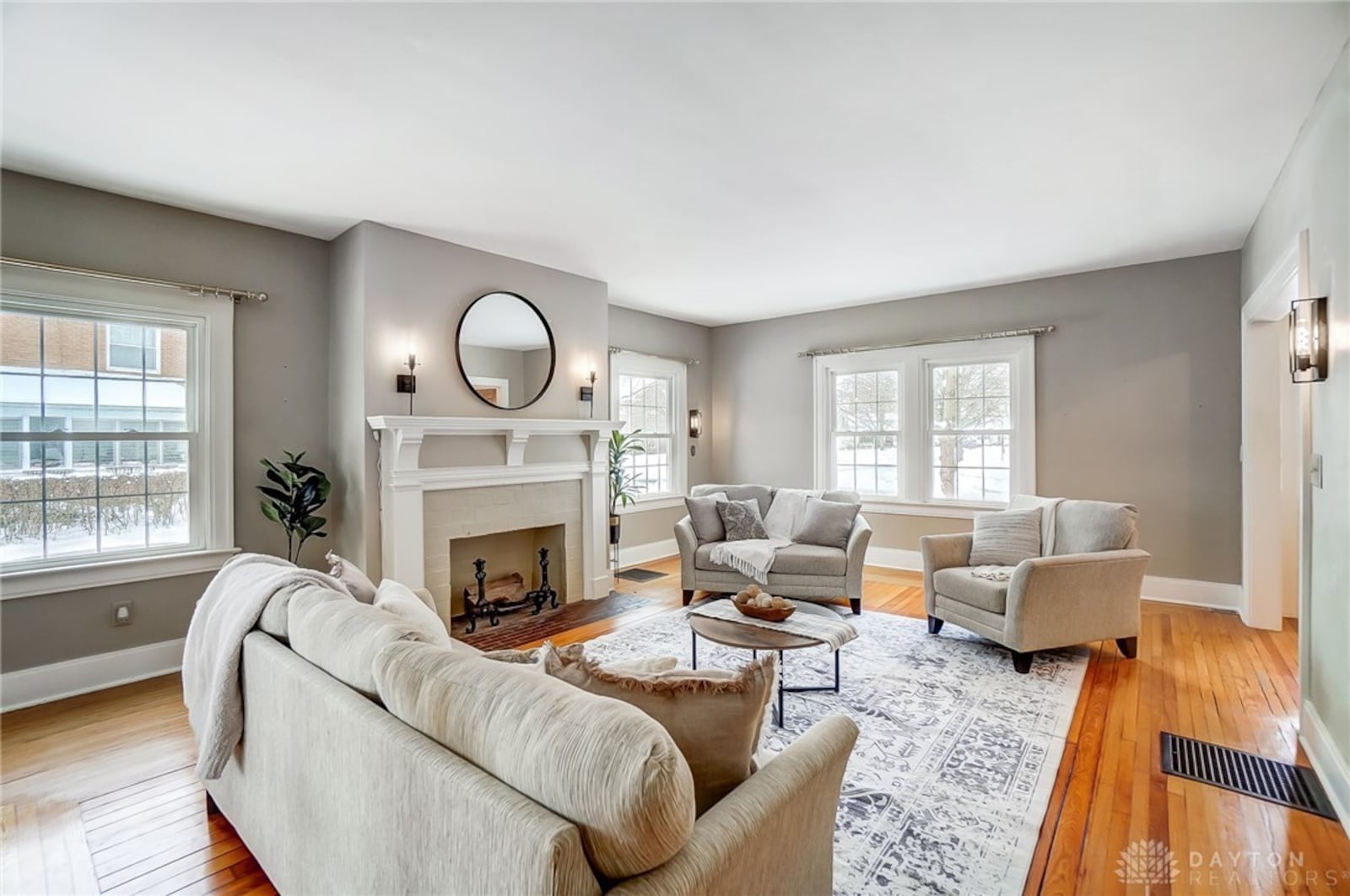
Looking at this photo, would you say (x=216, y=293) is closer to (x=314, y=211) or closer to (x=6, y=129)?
(x=314, y=211)

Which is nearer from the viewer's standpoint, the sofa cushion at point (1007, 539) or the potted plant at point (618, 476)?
the sofa cushion at point (1007, 539)

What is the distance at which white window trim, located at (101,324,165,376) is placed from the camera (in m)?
3.30

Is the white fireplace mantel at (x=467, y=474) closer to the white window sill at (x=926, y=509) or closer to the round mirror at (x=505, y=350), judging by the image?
the round mirror at (x=505, y=350)

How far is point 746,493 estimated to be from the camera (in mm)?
5199

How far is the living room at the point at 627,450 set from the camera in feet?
4.81

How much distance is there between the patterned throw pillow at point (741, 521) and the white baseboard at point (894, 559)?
142 cm

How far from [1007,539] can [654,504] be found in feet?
11.1

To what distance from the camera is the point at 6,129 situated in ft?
8.52

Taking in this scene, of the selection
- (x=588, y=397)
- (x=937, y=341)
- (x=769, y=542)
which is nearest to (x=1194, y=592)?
(x=937, y=341)

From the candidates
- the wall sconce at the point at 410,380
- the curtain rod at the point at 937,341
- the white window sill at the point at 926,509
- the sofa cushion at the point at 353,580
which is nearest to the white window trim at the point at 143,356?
the wall sconce at the point at 410,380

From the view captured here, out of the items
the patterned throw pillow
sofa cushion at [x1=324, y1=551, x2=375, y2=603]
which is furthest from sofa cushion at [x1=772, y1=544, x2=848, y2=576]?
sofa cushion at [x1=324, y1=551, x2=375, y2=603]

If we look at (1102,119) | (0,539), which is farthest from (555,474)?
(1102,119)

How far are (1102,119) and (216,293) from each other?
4.60 meters

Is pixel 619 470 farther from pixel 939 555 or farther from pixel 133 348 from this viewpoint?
pixel 133 348
